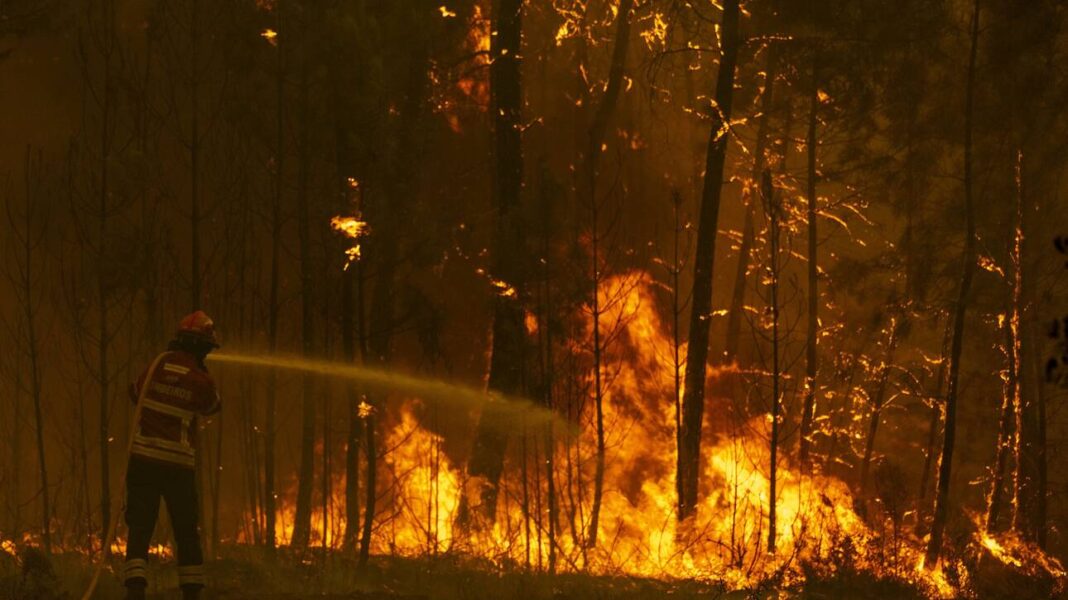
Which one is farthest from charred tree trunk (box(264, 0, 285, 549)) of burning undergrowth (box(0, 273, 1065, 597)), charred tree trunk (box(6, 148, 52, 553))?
charred tree trunk (box(6, 148, 52, 553))

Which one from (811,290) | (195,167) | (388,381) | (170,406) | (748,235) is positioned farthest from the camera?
(748,235)

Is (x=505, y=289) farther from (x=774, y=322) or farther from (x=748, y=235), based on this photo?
(x=748, y=235)

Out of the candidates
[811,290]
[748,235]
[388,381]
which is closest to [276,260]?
[388,381]

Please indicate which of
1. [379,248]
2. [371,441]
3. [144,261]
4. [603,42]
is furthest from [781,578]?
[603,42]

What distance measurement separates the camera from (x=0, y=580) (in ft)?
32.6

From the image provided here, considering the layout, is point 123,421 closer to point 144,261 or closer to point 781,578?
point 144,261

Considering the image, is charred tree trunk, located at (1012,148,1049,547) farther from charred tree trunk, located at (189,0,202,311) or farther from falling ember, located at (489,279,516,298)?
charred tree trunk, located at (189,0,202,311)

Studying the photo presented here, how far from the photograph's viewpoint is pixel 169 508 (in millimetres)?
9648

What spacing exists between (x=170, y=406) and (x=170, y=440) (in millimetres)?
292

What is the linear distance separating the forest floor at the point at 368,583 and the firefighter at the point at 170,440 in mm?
885

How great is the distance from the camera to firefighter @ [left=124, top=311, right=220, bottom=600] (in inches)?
376

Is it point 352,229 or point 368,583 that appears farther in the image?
point 352,229

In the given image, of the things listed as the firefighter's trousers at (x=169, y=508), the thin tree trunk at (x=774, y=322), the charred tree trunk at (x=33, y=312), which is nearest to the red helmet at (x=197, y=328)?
the firefighter's trousers at (x=169, y=508)

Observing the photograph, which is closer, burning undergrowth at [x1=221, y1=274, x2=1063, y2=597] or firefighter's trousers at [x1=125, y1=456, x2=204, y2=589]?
firefighter's trousers at [x1=125, y1=456, x2=204, y2=589]
